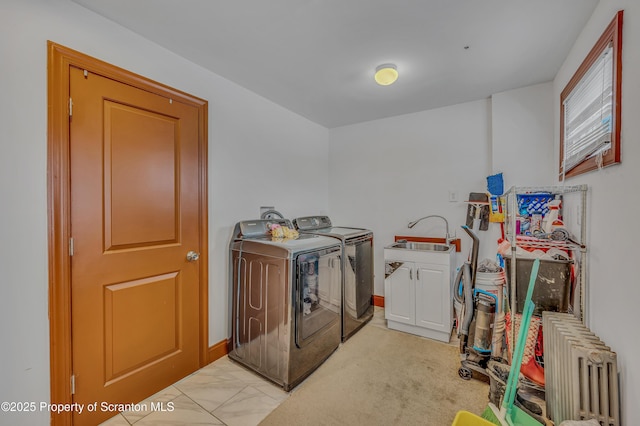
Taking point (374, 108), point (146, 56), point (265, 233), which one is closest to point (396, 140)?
point (374, 108)

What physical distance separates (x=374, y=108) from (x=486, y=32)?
56.5 inches

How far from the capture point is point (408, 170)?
3.29 metres

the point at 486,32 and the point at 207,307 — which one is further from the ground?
the point at 486,32

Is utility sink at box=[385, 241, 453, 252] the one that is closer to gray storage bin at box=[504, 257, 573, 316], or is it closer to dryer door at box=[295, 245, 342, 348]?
dryer door at box=[295, 245, 342, 348]

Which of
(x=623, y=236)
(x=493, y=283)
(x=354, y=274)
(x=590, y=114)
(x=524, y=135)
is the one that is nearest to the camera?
(x=623, y=236)

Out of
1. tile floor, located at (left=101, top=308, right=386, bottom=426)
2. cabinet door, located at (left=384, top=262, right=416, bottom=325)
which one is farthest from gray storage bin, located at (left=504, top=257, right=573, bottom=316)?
tile floor, located at (left=101, top=308, right=386, bottom=426)

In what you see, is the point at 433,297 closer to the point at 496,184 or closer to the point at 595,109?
the point at 496,184

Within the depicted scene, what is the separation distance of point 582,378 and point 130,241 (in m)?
2.62

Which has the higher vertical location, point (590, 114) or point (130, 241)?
point (590, 114)

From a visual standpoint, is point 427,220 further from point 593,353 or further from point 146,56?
point 146,56

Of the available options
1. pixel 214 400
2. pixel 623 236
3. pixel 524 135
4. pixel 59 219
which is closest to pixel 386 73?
pixel 524 135

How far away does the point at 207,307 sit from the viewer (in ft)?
7.20

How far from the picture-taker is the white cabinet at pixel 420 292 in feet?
8.34

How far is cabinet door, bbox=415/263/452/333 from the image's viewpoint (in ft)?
8.29
